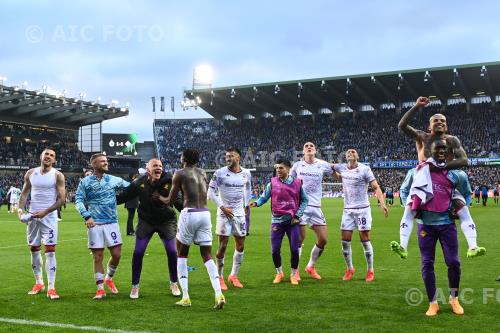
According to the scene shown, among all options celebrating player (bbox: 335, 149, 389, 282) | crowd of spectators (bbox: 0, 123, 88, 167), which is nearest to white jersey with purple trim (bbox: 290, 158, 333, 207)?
celebrating player (bbox: 335, 149, 389, 282)

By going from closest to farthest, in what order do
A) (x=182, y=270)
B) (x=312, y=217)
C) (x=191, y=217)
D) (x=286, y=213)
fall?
(x=191, y=217), (x=182, y=270), (x=286, y=213), (x=312, y=217)

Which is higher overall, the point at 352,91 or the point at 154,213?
the point at 352,91

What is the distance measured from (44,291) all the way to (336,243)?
8838mm

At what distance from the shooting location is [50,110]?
6225 cm

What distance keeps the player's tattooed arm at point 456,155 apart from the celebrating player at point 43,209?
5598mm

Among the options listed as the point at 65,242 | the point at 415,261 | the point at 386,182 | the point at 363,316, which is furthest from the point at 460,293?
the point at 386,182

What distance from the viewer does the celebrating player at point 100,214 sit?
7.97 m

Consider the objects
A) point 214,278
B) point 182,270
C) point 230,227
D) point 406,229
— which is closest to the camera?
point 406,229

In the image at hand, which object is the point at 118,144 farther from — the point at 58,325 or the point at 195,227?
the point at 58,325

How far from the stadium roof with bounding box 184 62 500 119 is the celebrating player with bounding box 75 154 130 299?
5085 cm

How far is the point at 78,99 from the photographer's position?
6097 centimetres

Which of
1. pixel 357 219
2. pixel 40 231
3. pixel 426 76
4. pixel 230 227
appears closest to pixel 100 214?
pixel 40 231

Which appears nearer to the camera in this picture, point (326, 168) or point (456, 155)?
point (456, 155)

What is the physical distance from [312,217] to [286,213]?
2.62 feet
